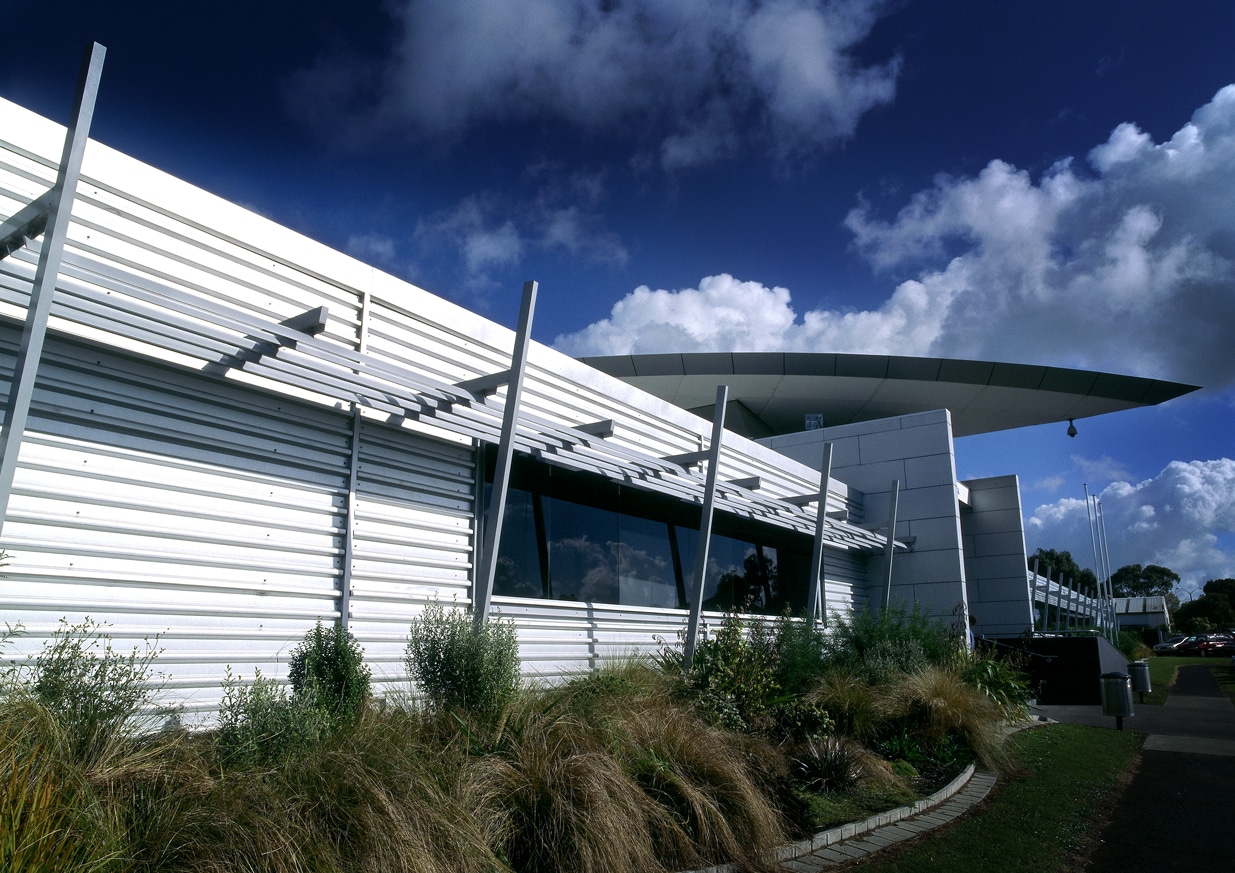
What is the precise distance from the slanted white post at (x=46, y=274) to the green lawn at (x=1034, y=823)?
5.28 m

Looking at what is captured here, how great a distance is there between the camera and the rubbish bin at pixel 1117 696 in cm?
1197

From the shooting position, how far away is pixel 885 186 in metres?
11.9

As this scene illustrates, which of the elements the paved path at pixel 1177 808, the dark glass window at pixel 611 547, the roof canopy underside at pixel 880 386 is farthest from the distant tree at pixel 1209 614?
the dark glass window at pixel 611 547

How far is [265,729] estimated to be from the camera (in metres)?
4.43

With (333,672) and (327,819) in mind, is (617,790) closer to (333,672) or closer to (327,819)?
(327,819)

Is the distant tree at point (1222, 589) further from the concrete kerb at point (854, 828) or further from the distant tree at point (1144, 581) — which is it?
the concrete kerb at point (854, 828)

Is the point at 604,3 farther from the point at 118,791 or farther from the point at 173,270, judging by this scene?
the point at 118,791

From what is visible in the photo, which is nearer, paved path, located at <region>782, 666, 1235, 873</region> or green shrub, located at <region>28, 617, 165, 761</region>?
green shrub, located at <region>28, 617, 165, 761</region>

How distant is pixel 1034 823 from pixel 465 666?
453 centimetres

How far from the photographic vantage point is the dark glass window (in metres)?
8.95

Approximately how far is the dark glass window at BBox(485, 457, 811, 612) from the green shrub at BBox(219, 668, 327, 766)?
385cm

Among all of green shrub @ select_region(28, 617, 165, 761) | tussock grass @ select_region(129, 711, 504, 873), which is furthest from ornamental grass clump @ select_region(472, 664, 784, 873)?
green shrub @ select_region(28, 617, 165, 761)

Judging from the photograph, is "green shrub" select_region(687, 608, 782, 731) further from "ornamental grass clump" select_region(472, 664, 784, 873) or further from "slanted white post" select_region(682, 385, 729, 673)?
"ornamental grass clump" select_region(472, 664, 784, 873)

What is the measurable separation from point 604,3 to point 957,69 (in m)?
5.58
